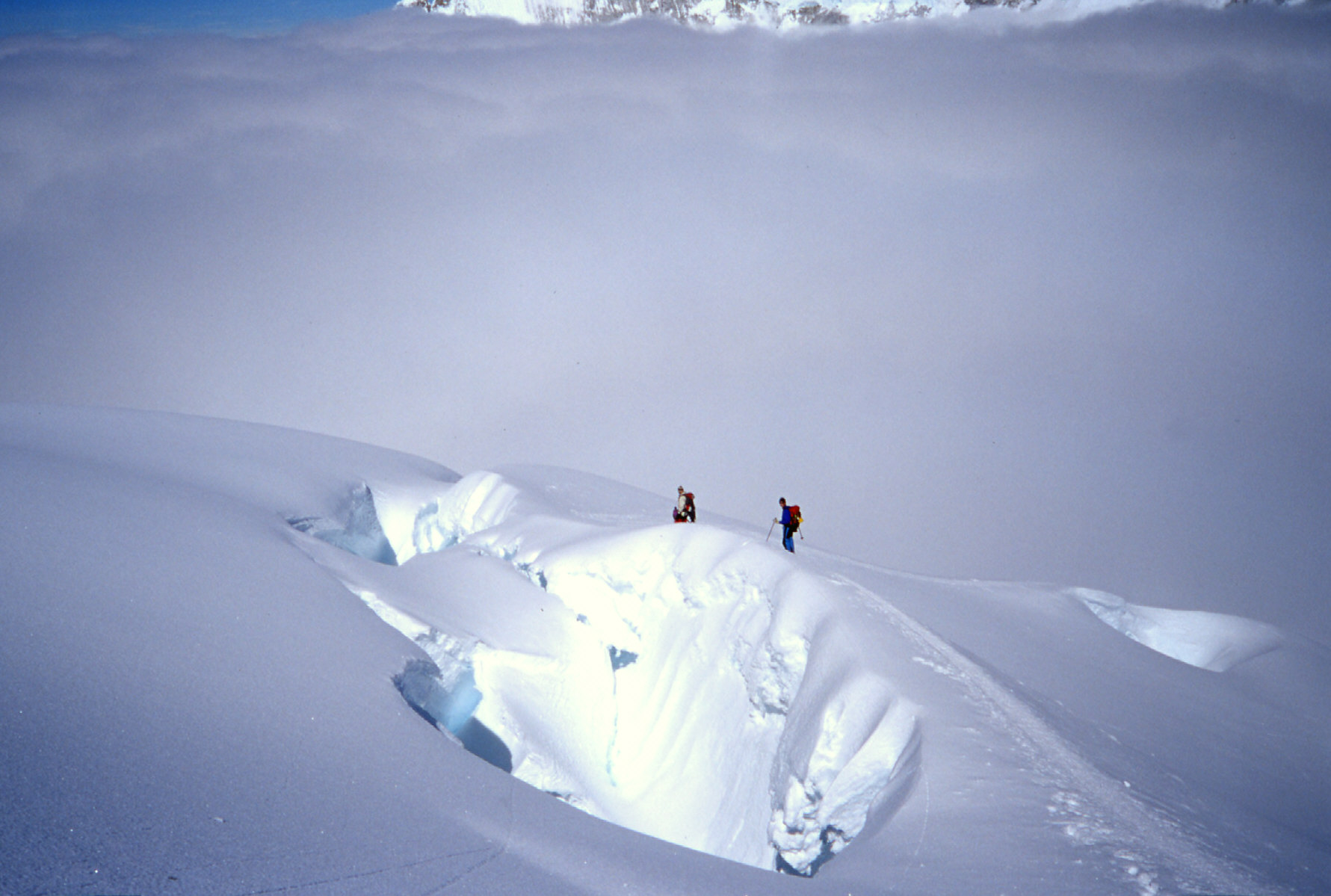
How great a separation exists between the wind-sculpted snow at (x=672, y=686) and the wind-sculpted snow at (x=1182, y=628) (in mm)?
6735

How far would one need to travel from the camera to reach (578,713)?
8539 mm

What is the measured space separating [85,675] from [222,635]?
1.12 m

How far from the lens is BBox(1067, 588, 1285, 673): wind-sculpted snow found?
1145 centimetres

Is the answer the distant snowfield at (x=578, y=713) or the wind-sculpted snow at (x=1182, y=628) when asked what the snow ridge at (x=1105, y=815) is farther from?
the wind-sculpted snow at (x=1182, y=628)

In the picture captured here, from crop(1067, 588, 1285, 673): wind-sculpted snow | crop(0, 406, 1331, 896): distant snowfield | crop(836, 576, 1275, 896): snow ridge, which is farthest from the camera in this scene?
crop(1067, 588, 1285, 673): wind-sculpted snow

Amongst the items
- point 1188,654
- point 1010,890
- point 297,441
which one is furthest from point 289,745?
point 1188,654

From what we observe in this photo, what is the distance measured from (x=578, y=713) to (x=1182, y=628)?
10.2m

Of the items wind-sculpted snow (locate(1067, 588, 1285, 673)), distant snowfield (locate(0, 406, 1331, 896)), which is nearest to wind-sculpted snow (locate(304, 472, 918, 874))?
distant snowfield (locate(0, 406, 1331, 896))

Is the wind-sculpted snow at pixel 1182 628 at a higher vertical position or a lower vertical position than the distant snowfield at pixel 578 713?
lower

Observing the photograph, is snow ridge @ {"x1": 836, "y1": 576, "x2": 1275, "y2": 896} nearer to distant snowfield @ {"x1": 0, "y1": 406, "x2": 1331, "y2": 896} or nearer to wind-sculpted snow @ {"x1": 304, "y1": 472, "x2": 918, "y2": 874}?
distant snowfield @ {"x1": 0, "y1": 406, "x2": 1331, "y2": 896}

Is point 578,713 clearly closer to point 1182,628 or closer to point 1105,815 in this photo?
point 1105,815

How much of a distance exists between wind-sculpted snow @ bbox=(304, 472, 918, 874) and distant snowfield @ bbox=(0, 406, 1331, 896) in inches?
1.5

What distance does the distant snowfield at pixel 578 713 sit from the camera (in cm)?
376

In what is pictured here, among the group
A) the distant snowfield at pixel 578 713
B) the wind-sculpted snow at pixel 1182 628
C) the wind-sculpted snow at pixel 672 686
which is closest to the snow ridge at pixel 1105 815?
the distant snowfield at pixel 578 713
